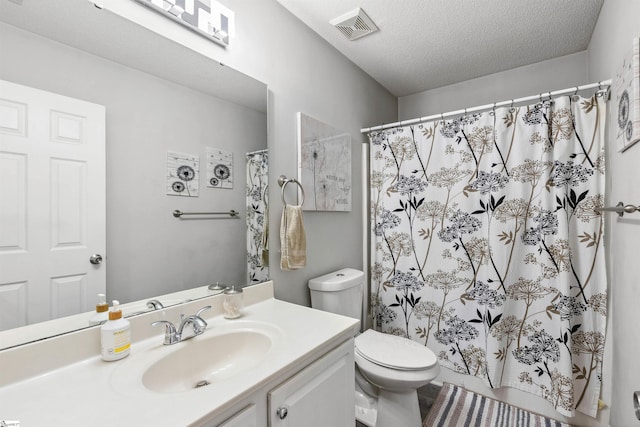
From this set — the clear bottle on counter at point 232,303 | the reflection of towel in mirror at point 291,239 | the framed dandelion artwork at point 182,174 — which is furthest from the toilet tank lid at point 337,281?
the framed dandelion artwork at point 182,174

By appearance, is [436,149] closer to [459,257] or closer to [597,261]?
[459,257]

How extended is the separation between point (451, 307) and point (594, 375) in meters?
0.74

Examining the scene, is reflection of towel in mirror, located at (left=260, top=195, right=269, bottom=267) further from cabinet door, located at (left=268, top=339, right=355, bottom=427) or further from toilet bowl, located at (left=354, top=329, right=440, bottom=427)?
toilet bowl, located at (left=354, top=329, right=440, bottom=427)

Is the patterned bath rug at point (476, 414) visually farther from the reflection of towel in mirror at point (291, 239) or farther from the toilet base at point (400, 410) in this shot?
the reflection of towel in mirror at point (291, 239)

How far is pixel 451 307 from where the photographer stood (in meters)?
1.92

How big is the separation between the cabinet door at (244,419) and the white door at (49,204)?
558mm

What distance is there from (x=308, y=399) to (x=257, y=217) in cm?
78

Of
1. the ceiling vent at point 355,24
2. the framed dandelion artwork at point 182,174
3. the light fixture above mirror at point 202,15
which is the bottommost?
the framed dandelion artwork at point 182,174

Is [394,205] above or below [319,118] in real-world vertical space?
below

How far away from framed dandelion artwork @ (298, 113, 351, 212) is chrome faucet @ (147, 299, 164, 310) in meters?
0.85

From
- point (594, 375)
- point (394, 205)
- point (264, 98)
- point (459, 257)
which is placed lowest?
point (594, 375)

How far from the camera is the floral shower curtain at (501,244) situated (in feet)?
5.14

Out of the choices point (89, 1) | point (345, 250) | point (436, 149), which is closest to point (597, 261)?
point (436, 149)

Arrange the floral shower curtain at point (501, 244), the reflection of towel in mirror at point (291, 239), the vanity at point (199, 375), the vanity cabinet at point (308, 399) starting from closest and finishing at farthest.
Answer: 1. the vanity at point (199, 375)
2. the vanity cabinet at point (308, 399)
3. the reflection of towel in mirror at point (291, 239)
4. the floral shower curtain at point (501, 244)
